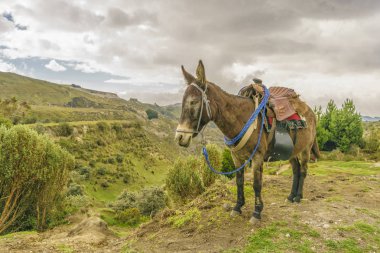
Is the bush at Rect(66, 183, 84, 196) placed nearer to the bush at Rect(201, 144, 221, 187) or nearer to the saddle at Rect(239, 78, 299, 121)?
the bush at Rect(201, 144, 221, 187)

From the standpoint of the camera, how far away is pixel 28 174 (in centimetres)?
2156

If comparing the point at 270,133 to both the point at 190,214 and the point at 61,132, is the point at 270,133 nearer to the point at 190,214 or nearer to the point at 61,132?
the point at 190,214

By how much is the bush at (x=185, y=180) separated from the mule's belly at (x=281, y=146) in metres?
16.3

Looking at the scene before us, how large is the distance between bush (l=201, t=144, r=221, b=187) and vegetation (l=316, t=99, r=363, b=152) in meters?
22.7

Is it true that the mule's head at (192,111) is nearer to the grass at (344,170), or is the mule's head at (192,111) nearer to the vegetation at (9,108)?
the grass at (344,170)

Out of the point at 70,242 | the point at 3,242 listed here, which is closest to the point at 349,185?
the point at 70,242

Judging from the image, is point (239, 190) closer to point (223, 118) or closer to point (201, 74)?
point (223, 118)

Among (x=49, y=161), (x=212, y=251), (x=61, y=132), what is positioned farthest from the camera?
(x=61, y=132)

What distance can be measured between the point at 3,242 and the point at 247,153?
668cm

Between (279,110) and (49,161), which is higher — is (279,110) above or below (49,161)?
above

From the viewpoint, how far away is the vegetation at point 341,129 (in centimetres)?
4069

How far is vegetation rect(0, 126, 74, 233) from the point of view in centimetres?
2017

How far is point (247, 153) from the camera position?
639 cm

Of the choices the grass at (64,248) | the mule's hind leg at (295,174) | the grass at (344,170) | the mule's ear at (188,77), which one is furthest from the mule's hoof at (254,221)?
the grass at (344,170)
